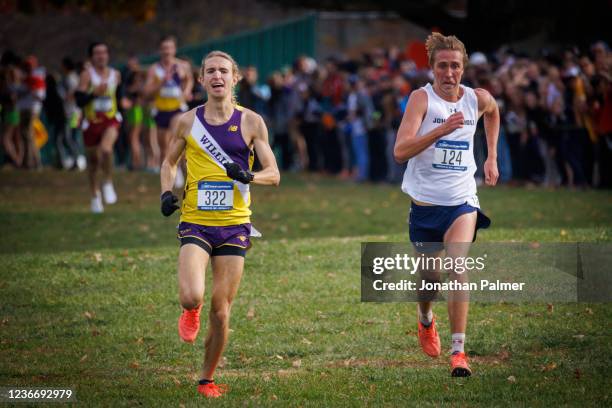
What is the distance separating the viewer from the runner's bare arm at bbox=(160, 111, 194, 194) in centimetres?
827

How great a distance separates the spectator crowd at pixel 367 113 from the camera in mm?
20469

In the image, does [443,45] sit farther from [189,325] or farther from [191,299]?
[189,325]

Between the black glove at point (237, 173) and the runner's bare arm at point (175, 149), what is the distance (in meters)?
0.65

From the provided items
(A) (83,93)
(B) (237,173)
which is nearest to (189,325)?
(B) (237,173)

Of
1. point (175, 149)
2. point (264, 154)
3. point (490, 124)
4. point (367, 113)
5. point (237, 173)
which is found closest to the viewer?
point (237, 173)

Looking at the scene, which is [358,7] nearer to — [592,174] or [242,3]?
[592,174]

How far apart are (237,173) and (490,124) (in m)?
2.27

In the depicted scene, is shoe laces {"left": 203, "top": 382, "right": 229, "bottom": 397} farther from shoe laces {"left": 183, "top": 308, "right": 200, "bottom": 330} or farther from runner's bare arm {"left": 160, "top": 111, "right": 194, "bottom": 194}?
runner's bare arm {"left": 160, "top": 111, "right": 194, "bottom": 194}

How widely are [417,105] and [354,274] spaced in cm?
439

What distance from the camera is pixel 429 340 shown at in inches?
358

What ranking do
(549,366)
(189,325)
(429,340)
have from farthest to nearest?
(429,340) < (549,366) < (189,325)

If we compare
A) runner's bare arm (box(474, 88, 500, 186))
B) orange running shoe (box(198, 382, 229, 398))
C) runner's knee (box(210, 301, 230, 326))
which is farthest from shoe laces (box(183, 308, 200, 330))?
runner's bare arm (box(474, 88, 500, 186))

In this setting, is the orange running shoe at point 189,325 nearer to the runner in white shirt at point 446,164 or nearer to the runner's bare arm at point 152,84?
the runner in white shirt at point 446,164

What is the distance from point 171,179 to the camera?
834 centimetres
